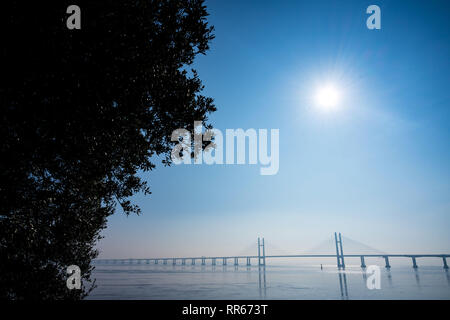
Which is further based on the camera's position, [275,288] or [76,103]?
[275,288]

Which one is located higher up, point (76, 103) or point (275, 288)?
point (76, 103)

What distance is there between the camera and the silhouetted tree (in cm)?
571

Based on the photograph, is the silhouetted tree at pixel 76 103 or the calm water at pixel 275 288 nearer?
the silhouetted tree at pixel 76 103

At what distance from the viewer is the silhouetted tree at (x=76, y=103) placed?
18.7 ft

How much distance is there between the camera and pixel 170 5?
7.67 metres

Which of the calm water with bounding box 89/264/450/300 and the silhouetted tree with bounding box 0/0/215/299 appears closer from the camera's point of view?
the silhouetted tree with bounding box 0/0/215/299

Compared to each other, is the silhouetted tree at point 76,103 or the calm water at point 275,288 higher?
the silhouetted tree at point 76,103

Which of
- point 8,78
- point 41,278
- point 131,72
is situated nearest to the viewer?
point 8,78

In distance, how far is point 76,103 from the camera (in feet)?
19.7

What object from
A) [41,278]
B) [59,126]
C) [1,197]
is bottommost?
[41,278]

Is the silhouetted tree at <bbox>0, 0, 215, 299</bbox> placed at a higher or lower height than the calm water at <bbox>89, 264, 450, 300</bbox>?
higher
